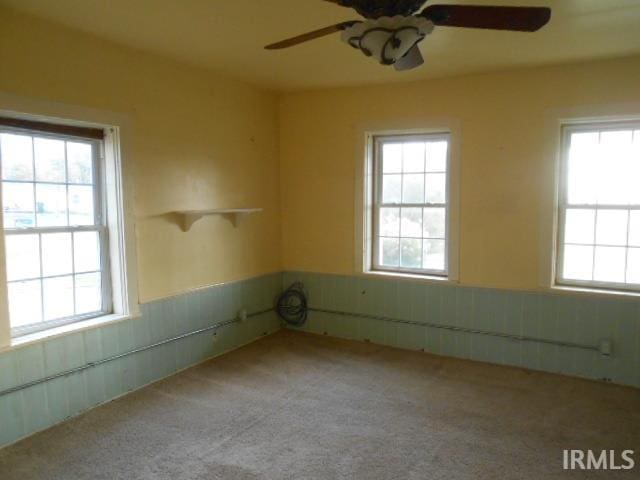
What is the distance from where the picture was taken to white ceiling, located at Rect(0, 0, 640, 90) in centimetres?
274

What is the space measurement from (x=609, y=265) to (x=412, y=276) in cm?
167

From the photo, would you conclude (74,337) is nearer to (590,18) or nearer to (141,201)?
(141,201)

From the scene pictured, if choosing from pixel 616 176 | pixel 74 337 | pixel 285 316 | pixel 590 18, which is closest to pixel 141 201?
pixel 74 337

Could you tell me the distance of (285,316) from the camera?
17.3ft

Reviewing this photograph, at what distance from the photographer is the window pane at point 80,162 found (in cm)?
331

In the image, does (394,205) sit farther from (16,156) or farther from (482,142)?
(16,156)

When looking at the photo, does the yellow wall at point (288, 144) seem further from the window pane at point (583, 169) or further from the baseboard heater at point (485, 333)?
the baseboard heater at point (485, 333)

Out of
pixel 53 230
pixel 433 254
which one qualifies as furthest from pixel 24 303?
pixel 433 254

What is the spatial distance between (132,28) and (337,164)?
2382 mm

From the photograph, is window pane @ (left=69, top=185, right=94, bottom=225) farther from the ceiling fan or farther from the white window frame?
the ceiling fan

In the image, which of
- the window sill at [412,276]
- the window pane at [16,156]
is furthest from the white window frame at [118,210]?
the window sill at [412,276]

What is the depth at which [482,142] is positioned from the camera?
4223 mm

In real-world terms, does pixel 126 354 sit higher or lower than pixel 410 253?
lower

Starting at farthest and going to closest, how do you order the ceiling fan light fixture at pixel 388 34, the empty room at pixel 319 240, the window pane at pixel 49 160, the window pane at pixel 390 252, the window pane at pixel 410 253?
1. the window pane at pixel 390 252
2. the window pane at pixel 410 253
3. the window pane at pixel 49 160
4. the empty room at pixel 319 240
5. the ceiling fan light fixture at pixel 388 34
